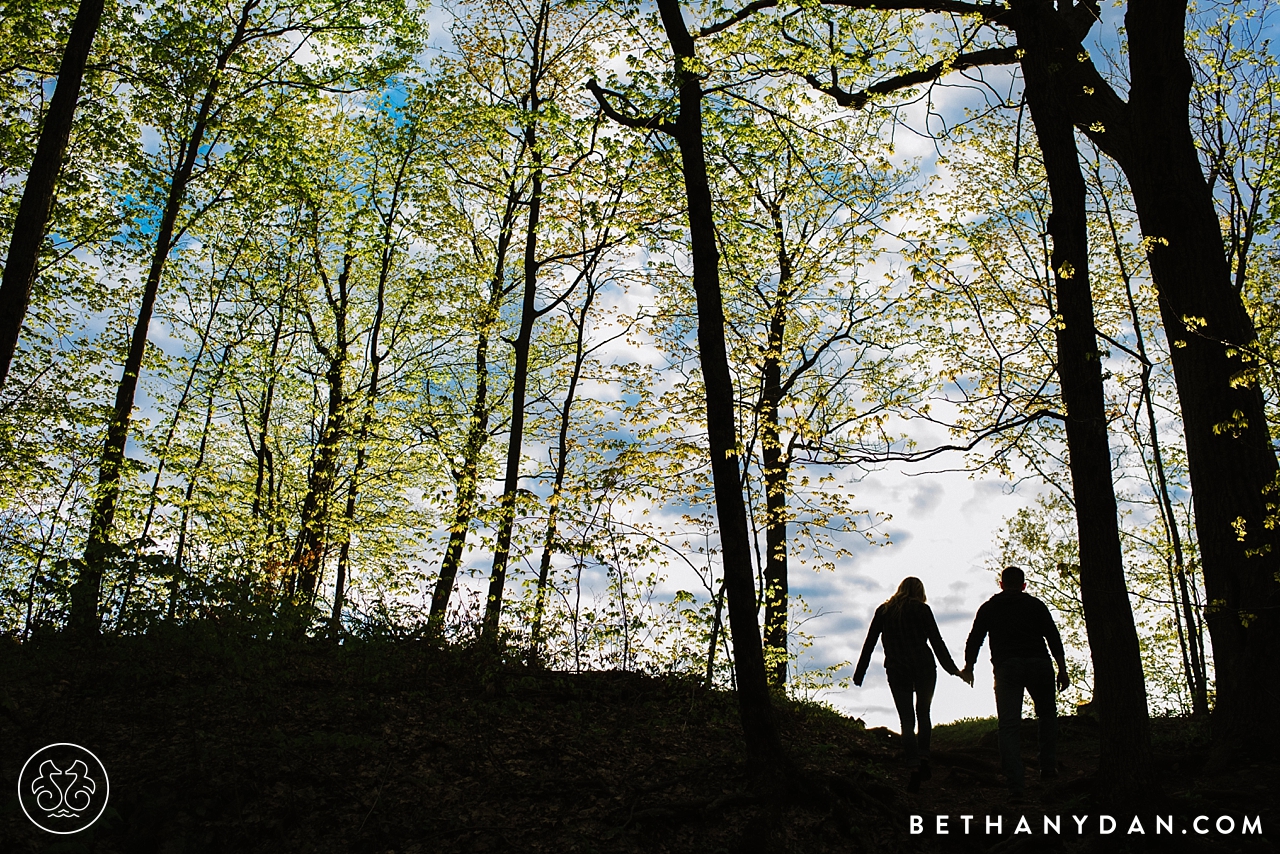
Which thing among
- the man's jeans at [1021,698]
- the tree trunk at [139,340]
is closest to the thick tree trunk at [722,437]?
the man's jeans at [1021,698]

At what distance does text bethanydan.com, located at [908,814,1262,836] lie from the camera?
5.78 m

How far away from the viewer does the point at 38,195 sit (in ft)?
27.6

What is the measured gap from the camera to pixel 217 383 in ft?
70.7

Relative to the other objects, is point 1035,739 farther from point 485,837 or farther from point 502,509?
point 502,509

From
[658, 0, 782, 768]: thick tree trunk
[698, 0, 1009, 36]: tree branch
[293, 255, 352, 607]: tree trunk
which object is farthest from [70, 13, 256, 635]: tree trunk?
[698, 0, 1009, 36]: tree branch

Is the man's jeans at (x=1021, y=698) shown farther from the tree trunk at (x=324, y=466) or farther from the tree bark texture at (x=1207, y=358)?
the tree trunk at (x=324, y=466)

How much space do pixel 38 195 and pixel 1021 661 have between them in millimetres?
11593

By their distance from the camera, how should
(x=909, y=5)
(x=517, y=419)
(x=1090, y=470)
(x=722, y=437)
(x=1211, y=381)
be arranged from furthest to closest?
1. (x=517, y=419)
2. (x=909, y=5)
3. (x=1211, y=381)
4. (x=722, y=437)
5. (x=1090, y=470)

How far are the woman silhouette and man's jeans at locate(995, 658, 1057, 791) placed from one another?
0.51 m

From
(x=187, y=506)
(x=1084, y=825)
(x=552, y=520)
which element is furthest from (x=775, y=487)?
(x=187, y=506)

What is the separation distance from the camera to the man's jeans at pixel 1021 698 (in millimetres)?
7730

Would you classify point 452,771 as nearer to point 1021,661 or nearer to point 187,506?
point 1021,661

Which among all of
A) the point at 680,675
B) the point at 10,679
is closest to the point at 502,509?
the point at 680,675

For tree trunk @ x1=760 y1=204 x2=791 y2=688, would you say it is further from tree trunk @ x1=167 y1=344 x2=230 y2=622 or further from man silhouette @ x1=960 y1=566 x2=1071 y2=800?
tree trunk @ x1=167 y1=344 x2=230 y2=622
